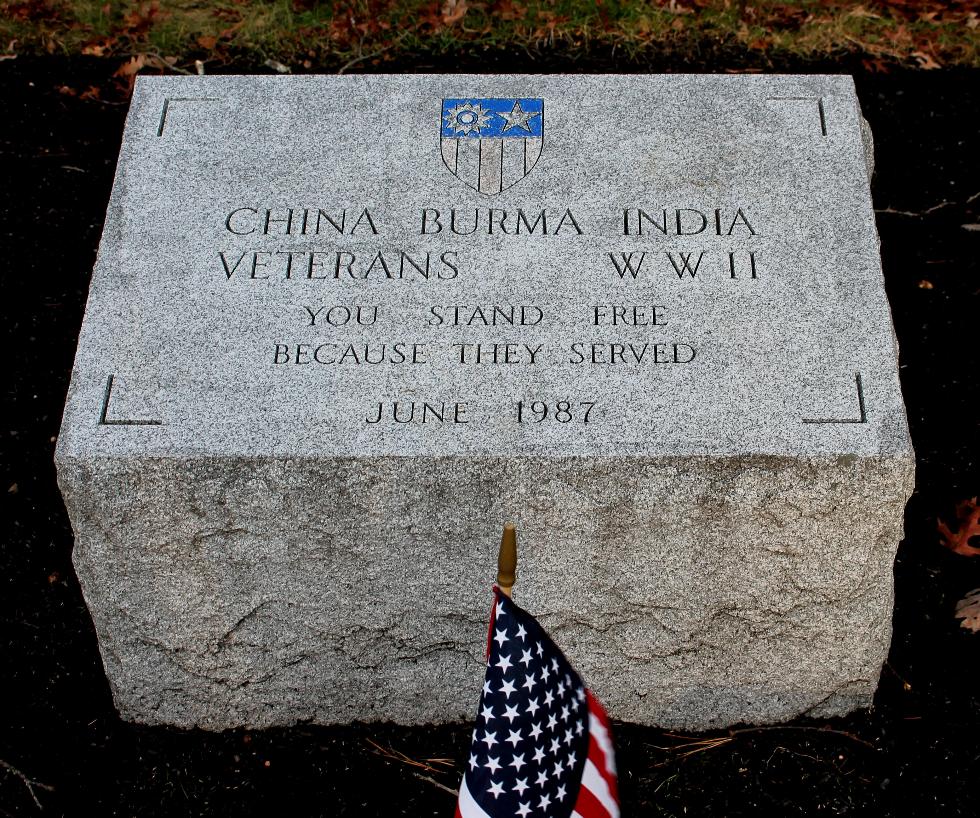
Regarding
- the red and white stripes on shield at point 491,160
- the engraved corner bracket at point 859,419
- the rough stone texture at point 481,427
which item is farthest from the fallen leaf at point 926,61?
the engraved corner bracket at point 859,419

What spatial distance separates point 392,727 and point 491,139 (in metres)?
1.78

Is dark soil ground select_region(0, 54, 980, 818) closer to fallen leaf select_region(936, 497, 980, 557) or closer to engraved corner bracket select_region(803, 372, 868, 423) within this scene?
fallen leaf select_region(936, 497, 980, 557)

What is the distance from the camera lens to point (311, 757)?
4047 mm

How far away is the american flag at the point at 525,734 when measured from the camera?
3.00 meters

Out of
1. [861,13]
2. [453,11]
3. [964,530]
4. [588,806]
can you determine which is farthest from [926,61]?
[588,806]

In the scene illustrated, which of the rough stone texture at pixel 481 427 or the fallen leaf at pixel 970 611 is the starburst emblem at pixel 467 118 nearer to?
the rough stone texture at pixel 481 427

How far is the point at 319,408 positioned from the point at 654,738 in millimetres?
1437

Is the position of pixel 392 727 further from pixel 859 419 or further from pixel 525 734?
pixel 859 419

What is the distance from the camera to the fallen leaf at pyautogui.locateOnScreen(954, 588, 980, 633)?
4.36 meters

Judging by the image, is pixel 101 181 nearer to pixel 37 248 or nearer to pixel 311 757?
pixel 37 248

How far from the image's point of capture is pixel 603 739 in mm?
3121

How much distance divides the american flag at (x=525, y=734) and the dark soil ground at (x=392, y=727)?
0.95 metres

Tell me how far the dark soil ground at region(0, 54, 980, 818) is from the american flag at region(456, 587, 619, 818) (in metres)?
0.95

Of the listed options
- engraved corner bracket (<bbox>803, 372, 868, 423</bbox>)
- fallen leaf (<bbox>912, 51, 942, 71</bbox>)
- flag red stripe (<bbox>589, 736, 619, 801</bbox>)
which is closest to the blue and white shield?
engraved corner bracket (<bbox>803, 372, 868, 423</bbox>)
